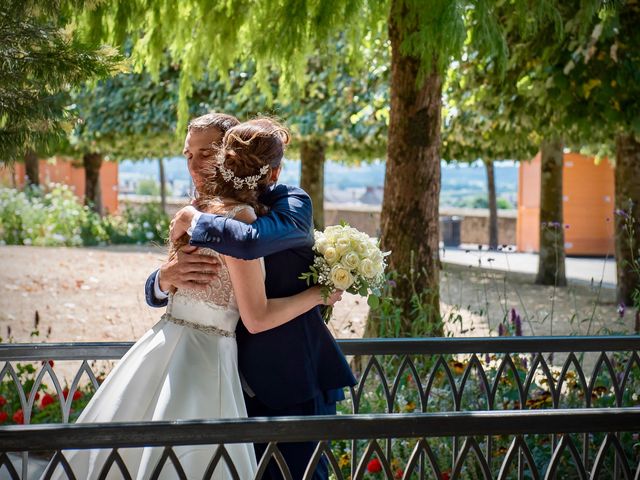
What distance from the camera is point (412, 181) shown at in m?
6.34

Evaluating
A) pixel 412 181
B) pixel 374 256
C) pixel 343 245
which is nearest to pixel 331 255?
pixel 343 245

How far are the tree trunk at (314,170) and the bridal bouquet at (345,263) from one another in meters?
14.4

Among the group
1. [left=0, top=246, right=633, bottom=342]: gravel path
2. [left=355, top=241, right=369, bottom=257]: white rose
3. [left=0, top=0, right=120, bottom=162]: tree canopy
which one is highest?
[left=0, top=0, right=120, bottom=162]: tree canopy

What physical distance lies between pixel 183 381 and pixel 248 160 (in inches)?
26.2

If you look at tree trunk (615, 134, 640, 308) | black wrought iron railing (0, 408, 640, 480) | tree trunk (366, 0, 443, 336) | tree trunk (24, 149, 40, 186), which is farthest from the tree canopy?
tree trunk (24, 149, 40, 186)

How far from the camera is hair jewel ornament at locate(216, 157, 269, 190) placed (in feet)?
8.89

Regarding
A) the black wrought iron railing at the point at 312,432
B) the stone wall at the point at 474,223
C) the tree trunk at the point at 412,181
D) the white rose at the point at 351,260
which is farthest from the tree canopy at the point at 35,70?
the stone wall at the point at 474,223

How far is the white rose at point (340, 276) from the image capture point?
2.71 metres

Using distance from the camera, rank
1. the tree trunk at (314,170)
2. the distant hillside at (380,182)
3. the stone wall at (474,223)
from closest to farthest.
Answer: the tree trunk at (314,170) < the stone wall at (474,223) < the distant hillside at (380,182)

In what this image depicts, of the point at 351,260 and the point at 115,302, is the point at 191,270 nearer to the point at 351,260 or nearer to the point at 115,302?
the point at 351,260

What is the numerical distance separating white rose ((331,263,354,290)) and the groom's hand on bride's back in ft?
1.15

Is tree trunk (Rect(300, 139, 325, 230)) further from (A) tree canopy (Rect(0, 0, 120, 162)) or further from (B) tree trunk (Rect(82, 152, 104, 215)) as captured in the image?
(A) tree canopy (Rect(0, 0, 120, 162))

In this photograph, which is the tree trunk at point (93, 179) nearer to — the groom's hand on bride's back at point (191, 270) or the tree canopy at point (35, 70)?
the tree canopy at point (35, 70)

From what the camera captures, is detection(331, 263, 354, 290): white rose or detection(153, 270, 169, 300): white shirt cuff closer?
detection(331, 263, 354, 290): white rose
